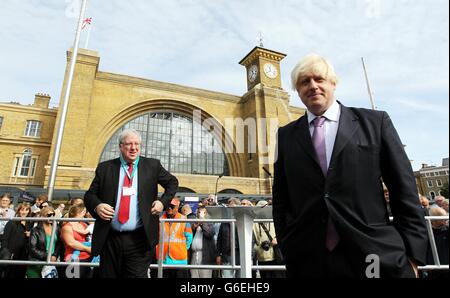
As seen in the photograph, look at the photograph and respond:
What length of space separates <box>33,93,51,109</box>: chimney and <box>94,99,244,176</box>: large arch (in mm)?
13528

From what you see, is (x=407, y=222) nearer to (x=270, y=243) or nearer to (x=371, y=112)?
(x=371, y=112)

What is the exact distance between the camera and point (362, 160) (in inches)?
53.6

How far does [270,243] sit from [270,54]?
28.0 m

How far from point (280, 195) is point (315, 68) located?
783 mm

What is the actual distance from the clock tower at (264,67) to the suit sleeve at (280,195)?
27200 mm

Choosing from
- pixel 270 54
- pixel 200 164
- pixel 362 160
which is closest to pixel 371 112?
pixel 362 160

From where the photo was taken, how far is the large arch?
73.3 ft

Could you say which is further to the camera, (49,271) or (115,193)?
(49,271)

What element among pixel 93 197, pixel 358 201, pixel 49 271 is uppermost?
pixel 93 197

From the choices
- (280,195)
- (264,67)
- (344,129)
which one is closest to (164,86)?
(264,67)

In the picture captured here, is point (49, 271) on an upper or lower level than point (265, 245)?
lower

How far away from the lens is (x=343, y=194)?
133 centimetres

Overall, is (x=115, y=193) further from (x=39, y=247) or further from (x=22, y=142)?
(x=22, y=142)

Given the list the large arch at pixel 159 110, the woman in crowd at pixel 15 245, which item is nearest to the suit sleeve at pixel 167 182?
the woman in crowd at pixel 15 245
